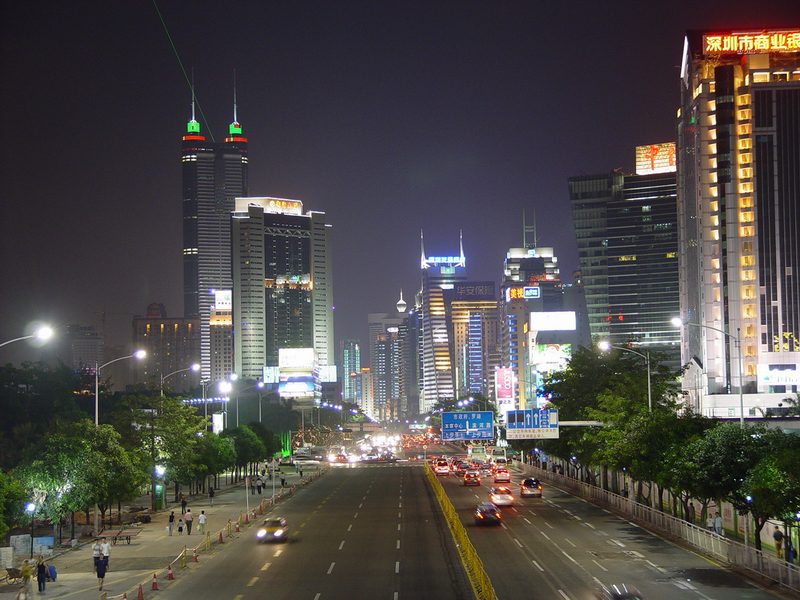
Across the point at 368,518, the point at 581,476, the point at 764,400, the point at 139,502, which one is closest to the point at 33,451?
the point at 368,518

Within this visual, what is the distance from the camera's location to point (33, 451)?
178ft

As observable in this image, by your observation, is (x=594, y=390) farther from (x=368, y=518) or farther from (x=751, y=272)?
(x=751, y=272)

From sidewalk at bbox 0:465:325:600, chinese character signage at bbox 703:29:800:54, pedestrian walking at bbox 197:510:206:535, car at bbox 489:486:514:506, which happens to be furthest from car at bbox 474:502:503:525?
chinese character signage at bbox 703:29:800:54

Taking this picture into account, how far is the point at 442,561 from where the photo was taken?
4297 centimetres

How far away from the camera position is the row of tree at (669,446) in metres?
36.2

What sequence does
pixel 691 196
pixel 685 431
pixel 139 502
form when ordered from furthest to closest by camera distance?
pixel 691 196
pixel 139 502
pixel 685 431

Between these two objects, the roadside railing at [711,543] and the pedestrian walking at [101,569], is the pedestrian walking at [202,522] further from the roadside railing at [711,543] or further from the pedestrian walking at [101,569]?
the roadside railing at [711,543]

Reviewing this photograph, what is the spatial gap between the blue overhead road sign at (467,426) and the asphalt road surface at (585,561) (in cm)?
1040

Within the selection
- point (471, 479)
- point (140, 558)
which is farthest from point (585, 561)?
point (471, 479)

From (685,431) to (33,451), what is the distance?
115 feet

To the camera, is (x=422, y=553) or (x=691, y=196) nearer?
(x=422, y=553)

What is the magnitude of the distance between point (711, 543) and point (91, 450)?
3272cm

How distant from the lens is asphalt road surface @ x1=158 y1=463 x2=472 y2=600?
118 feet

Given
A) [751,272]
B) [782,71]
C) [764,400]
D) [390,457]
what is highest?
[782,71]
